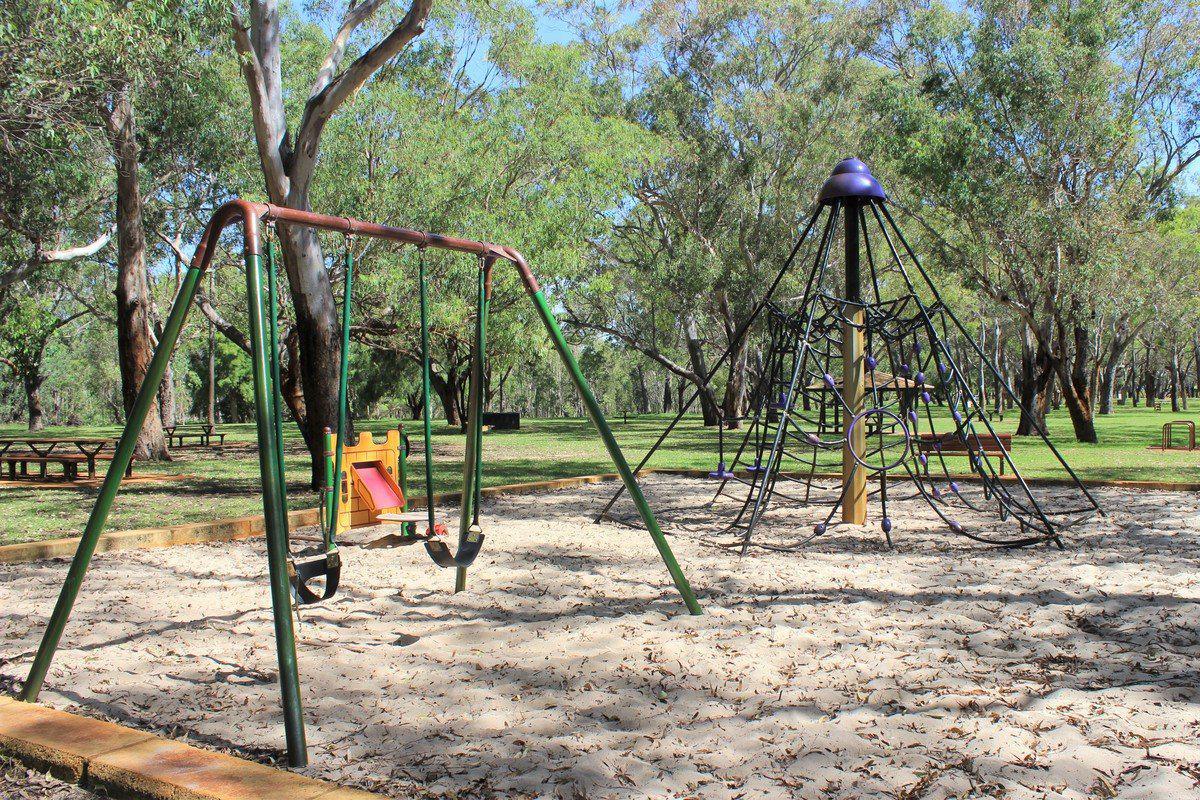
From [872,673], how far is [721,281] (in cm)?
2447

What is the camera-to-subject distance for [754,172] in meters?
26.8

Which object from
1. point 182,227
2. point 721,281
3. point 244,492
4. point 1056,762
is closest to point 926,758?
point 1056,762

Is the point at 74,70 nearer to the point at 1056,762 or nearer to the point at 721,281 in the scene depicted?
the point at 1056,762

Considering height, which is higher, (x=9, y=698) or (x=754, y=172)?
(x=754, y=172)

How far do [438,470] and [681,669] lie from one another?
10445 mm

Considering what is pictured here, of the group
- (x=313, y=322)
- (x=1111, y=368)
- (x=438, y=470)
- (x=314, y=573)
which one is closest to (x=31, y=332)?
(x=438, y=470)

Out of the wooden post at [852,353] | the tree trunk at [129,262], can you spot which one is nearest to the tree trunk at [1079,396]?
the wooden post at [852,353]

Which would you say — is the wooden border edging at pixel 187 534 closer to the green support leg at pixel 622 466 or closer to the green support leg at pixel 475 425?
the green support leg at pixel 475 425

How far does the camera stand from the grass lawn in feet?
27.2

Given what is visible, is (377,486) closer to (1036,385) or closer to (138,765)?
(138,765)

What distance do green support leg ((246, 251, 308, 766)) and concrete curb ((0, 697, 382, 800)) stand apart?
188 millimetres

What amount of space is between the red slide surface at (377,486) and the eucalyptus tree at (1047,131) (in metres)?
14.5

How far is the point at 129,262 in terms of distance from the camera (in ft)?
47.5

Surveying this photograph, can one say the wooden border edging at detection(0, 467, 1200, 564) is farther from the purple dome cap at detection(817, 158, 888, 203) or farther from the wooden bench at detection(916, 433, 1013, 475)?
the purple dome cap at detection(817, 158, 888, 203)
